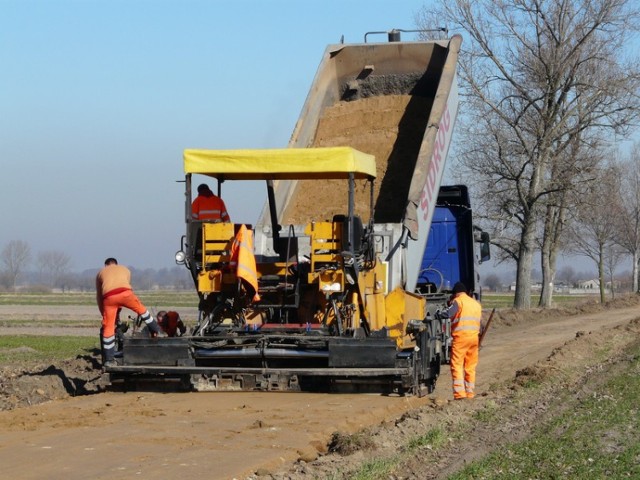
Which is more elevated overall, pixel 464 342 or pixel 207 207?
pixel 207 207

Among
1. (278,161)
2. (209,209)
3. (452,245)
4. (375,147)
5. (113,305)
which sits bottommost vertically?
(113,305)

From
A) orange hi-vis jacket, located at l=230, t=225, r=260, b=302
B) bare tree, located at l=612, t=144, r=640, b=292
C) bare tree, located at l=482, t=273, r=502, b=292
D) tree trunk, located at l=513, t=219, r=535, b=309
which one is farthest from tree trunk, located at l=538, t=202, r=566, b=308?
bare tree, located at l=482, t=273, r=502, b=292

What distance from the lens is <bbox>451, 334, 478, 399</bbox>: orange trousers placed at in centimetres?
1217

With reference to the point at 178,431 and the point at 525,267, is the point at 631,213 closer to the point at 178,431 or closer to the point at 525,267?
the point at 525,267

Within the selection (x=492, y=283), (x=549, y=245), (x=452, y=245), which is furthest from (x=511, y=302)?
(x=492, y=283)

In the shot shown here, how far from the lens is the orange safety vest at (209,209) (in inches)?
483

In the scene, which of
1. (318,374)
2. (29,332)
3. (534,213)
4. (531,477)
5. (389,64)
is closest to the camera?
(531,477)

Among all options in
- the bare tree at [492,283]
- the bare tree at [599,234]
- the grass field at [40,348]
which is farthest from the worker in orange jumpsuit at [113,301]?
the bare tree at [492,283]

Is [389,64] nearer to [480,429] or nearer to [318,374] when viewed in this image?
[318,374]

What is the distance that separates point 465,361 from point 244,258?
296cm

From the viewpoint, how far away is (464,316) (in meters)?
12.5

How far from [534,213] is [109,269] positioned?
23.2 meters

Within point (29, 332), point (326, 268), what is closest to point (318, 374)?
point (326, 268)

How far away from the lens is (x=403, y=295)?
12.5m
